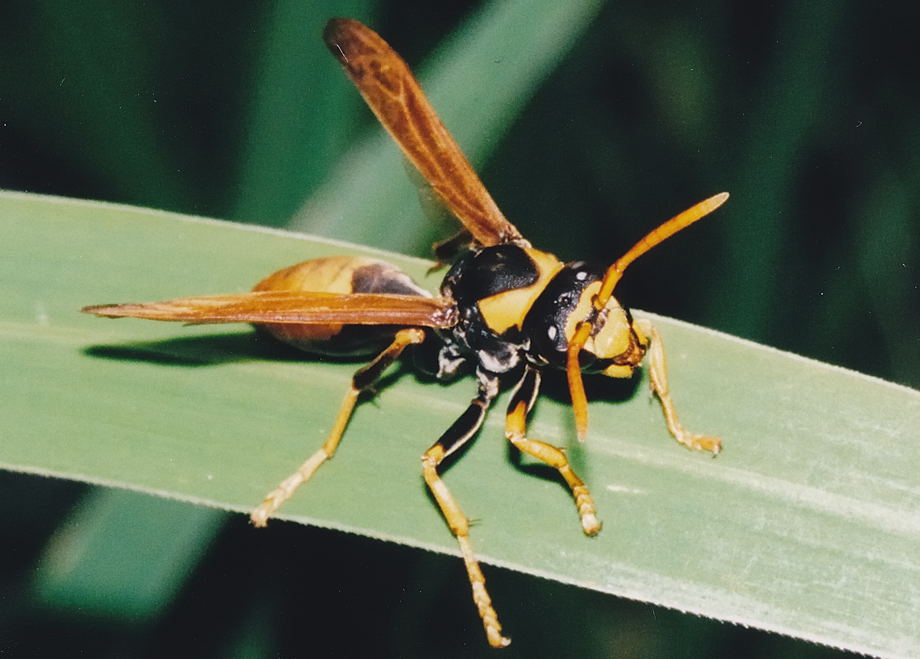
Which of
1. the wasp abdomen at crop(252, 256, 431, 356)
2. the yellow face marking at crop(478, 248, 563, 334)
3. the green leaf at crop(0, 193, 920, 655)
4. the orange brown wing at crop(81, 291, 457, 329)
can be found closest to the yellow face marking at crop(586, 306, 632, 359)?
the green leaf at crop(0, 193, 920, 655)

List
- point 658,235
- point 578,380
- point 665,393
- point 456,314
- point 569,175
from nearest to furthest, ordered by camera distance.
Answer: point 658,235
point 578,380
point 665,393
point 456,314
point 569,175

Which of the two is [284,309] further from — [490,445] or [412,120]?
[412,120]

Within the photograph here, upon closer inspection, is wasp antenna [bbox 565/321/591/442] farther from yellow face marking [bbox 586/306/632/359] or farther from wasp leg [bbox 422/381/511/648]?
wasp leg [bbox 422/381/511/648]

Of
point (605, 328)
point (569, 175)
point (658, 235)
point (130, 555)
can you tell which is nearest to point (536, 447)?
point (605, 328)

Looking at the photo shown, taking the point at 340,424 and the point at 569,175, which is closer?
the point at 340,424

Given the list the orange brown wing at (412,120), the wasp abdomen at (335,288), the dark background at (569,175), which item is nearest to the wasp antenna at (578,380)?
the wasp abdomen at (335,288)

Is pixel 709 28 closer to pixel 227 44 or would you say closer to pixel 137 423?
pixel 227 44
